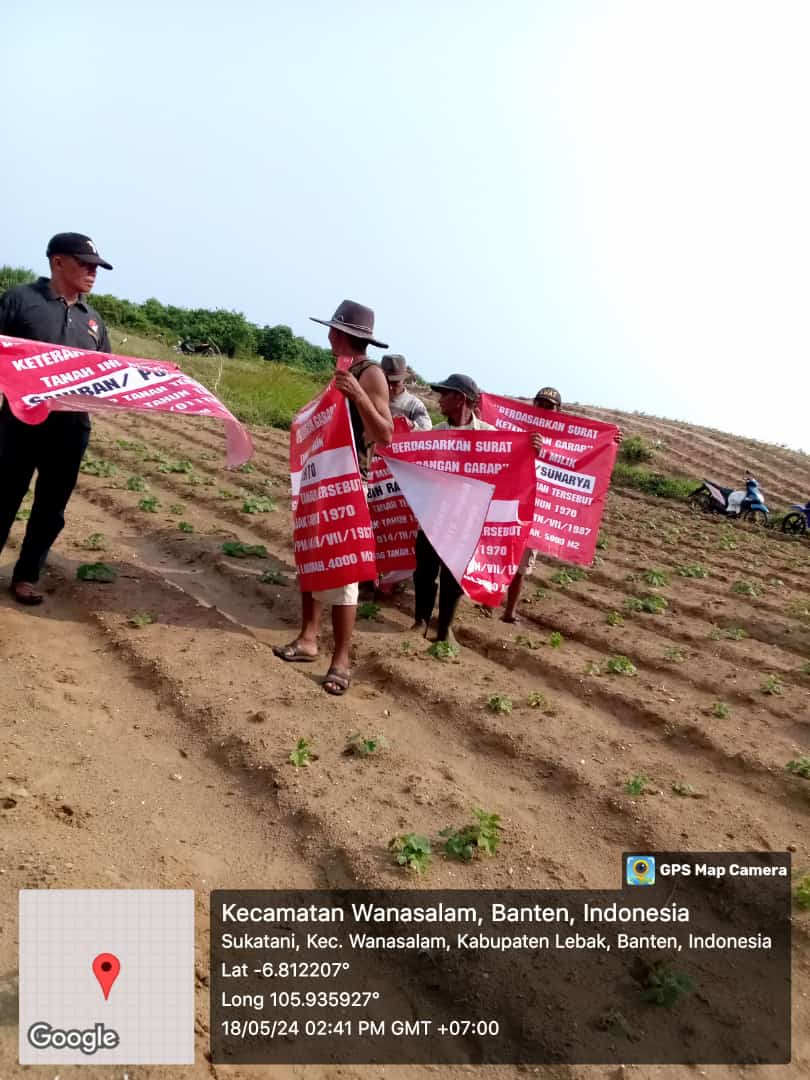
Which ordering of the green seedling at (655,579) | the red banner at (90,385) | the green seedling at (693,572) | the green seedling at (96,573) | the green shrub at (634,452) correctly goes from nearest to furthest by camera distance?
the red banner at (90,385) < the green seedling at (96,573) < the green seedling at (655,579) < the green seedling at (693,572) < the green shrub at (634,452)

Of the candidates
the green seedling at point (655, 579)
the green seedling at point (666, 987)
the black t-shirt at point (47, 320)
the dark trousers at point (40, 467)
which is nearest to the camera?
the green seedling at point (666, 987)

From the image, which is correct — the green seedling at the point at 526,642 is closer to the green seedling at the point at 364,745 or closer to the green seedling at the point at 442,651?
the green seedling at the point at 442,651

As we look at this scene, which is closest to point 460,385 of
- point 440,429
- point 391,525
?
point 440,429

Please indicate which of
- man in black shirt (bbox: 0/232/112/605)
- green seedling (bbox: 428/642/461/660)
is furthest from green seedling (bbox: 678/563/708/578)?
man in black shirt (bbox: 0/232/112/605)

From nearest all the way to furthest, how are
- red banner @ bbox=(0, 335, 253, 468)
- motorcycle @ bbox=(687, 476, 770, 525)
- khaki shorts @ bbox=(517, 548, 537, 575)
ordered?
red banner @ bbox=(0, 335, 253, 468)
khaki shorts @ bbox=(517, 548, 537, 575)
motorcycle @ bbox=(687, 476, 770, 525)

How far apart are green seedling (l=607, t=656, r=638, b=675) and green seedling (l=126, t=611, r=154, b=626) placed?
302cm

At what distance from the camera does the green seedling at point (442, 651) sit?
557cm

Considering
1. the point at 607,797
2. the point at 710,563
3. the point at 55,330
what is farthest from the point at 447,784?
the point at 710,563

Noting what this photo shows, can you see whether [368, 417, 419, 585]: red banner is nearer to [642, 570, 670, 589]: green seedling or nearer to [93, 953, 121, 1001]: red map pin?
[642, 570, 670, 589]: green seedling

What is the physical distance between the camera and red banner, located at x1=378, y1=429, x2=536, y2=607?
5.60 metres

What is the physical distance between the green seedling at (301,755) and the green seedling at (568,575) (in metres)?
4.50

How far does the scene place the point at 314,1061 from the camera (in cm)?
256

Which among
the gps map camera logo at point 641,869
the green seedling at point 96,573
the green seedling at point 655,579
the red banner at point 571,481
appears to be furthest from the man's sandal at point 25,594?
the green seedling at point 655,579

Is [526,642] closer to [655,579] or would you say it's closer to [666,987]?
[655,579]
